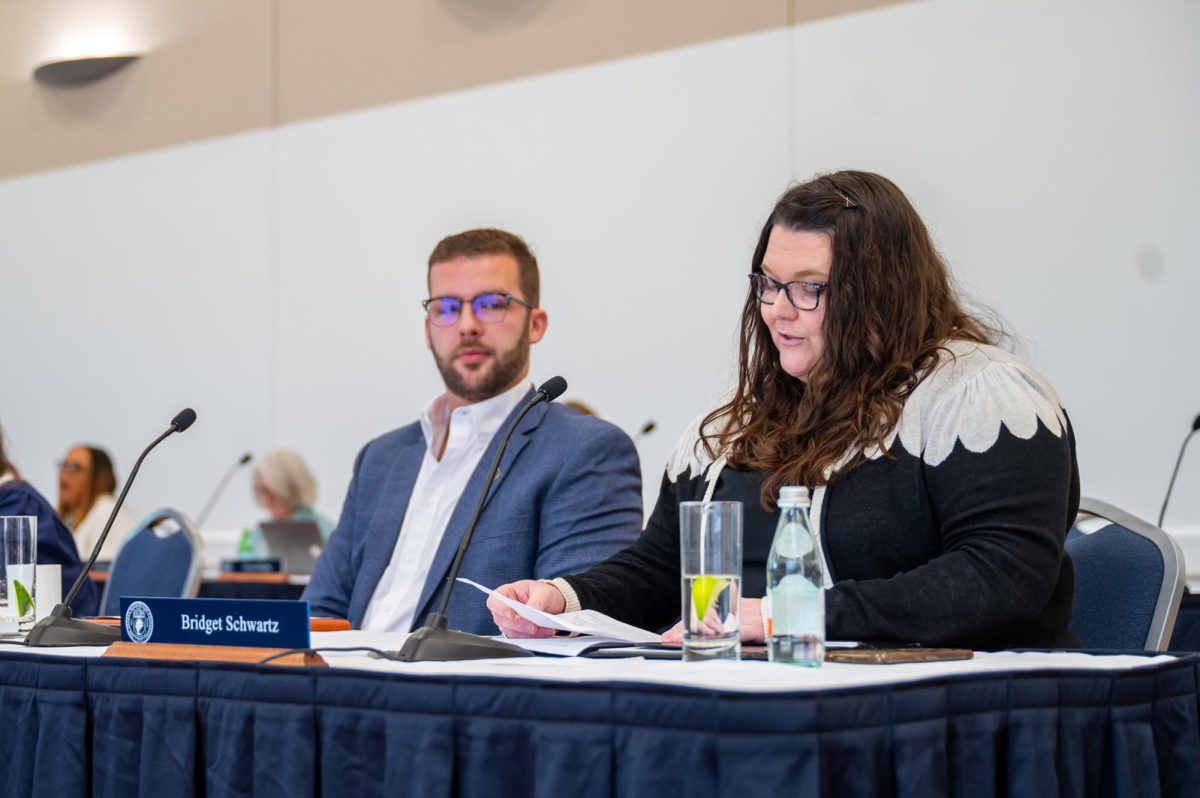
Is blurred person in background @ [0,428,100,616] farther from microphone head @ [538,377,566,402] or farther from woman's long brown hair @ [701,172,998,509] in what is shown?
woman's long brown hair @ [701,172,998,509]

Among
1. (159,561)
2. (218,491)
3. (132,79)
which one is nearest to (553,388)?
(159,561)

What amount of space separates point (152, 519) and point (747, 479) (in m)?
1.75

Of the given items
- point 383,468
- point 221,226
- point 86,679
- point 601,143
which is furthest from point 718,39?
point 86,679

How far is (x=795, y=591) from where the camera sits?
1.31m

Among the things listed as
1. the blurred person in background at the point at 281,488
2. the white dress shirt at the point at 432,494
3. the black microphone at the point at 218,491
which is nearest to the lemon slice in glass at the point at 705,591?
the white dress shirt at the point at 432,494

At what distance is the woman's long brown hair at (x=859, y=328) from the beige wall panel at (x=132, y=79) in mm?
5689

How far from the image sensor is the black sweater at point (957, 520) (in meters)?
1.60

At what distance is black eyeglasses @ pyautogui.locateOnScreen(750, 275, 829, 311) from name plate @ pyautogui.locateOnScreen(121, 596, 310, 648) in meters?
0.81

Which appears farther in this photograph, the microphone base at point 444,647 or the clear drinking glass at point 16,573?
A: the clear drinking glass at point 16,573

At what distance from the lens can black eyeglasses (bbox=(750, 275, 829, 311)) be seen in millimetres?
1888

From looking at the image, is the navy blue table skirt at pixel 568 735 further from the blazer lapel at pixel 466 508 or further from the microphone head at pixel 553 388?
the blazer lapel at pixel 466 508

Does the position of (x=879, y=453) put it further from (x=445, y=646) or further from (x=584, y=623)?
(x=445, y=646)

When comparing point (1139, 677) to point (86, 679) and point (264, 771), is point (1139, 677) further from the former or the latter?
point (86, 679)

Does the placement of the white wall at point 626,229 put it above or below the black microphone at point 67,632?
above
